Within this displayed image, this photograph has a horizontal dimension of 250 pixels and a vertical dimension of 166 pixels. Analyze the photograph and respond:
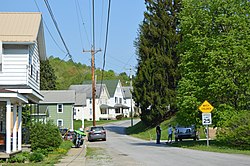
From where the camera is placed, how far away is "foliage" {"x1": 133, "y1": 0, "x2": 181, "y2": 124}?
178 ft

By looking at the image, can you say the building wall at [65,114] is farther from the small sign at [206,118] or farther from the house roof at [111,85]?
the house roof at [111,85]

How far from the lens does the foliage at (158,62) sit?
5438 centimetres

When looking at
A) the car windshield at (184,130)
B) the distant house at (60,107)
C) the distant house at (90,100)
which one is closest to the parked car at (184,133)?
the car windshield at (184,130)

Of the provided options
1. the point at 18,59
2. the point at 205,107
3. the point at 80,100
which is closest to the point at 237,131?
the point at 205,107

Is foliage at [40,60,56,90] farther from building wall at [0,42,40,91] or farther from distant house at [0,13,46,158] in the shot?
building wall at [0,42,40,91]

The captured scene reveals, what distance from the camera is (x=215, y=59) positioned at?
107 feet

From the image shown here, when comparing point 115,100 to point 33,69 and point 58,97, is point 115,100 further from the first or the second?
point 33,69

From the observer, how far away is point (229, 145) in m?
31.5

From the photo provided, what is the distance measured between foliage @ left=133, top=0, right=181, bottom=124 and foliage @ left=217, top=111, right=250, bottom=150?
2202cm

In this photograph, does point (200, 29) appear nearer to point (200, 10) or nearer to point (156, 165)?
point (200, 10)

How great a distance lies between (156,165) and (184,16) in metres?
18.8

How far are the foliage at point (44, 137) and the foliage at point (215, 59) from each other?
418 inches

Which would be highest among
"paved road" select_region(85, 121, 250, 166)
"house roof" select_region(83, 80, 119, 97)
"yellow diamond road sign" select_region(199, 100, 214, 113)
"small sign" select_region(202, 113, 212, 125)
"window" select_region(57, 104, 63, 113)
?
"house roof" select_region(83, 80, 119, 97)

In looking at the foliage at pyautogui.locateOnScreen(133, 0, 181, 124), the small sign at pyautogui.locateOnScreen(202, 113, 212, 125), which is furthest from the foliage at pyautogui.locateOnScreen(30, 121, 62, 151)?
the foliage at pyautogui.locateOnScreen(133, 0, 181, 124)
